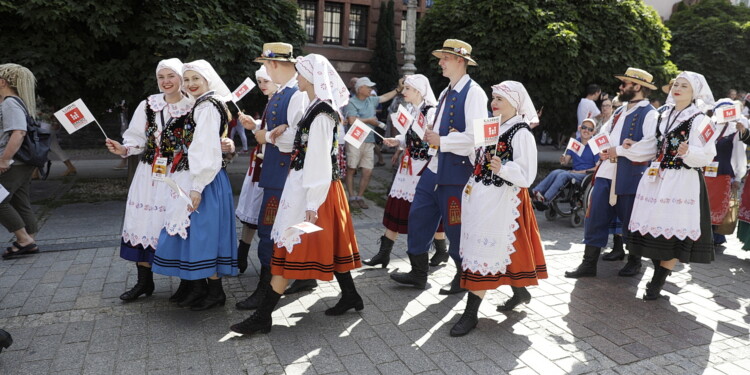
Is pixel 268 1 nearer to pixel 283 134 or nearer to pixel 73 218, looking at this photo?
pixel 73 218

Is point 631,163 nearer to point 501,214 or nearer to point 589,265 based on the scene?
point 589,265

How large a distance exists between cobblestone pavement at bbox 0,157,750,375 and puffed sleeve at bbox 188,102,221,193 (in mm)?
1107

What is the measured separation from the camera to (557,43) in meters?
10.9

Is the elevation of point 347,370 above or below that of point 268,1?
below

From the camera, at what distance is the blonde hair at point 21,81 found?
5.64m

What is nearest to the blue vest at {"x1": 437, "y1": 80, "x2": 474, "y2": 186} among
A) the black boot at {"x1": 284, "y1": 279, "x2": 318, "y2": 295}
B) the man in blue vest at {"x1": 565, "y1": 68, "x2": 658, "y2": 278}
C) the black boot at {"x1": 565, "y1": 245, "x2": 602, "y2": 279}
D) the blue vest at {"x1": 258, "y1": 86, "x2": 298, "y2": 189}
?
the blue vest at {"x1": 258, "y1": 86, "x2": 298, "y2": 189}

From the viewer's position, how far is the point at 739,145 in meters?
6.79

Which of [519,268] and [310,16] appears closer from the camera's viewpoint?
[519,268]

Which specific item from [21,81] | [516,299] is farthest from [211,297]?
[21,81]

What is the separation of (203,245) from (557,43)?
349 inches

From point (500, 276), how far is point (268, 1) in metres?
7.05

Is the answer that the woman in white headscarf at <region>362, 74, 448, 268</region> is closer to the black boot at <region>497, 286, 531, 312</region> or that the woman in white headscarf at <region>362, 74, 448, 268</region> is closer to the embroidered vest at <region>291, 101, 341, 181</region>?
the black boot at <region>497, 286, 531, 312</region>

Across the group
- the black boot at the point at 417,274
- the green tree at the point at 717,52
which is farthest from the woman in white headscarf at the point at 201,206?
the green tree at the point at 717,52

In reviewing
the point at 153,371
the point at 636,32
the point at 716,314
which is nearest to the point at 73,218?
the point at 153,371
